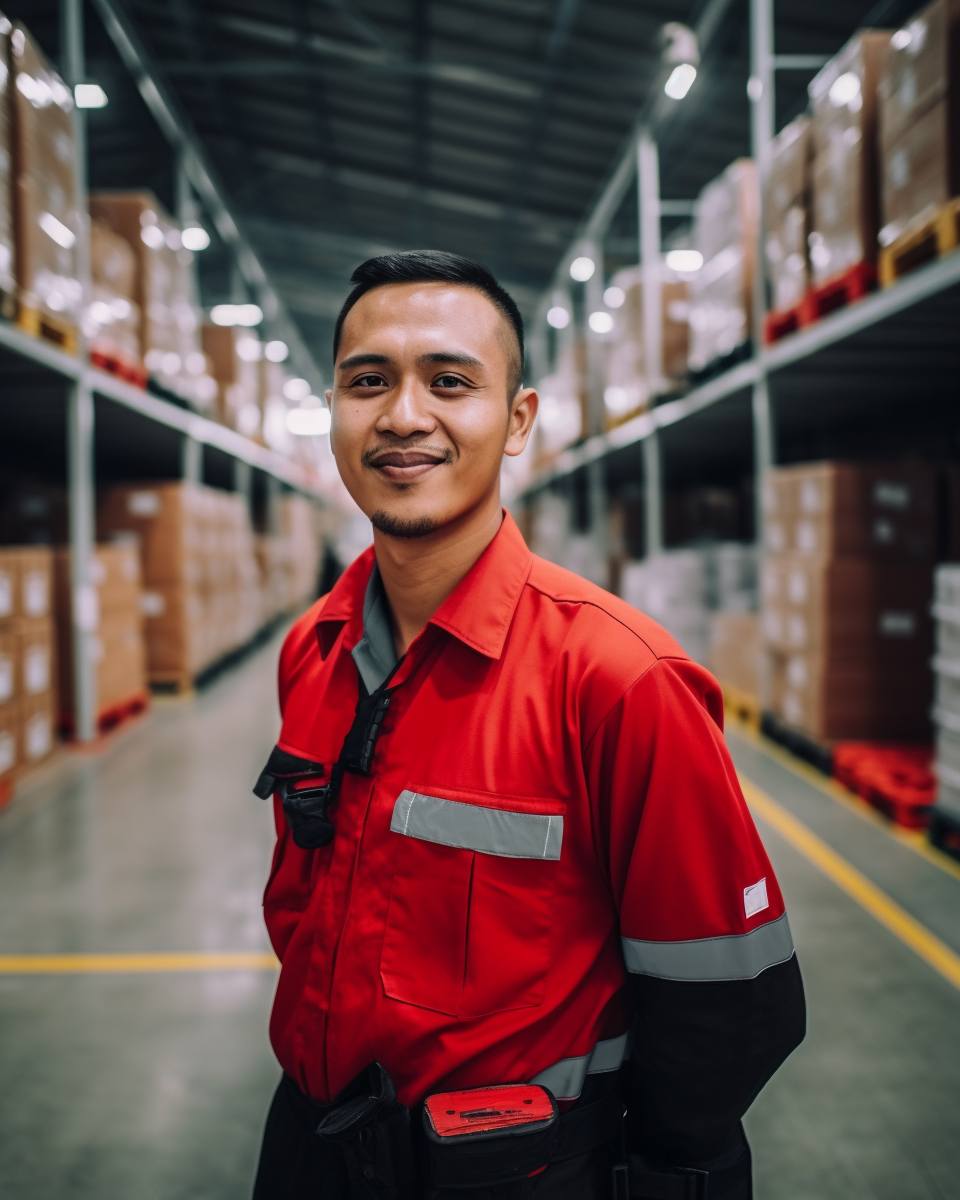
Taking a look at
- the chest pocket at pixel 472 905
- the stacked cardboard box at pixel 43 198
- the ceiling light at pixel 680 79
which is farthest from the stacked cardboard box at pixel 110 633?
the ceiling light at pixel 680 79

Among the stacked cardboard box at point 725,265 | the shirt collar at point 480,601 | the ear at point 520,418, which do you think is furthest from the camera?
the stacked cardboard box at point 725,265

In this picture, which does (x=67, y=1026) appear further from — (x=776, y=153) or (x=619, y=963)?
(x=776, y=153)

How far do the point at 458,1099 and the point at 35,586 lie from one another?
4097 millimetres

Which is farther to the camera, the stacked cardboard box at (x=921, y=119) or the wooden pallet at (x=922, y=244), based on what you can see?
the stacked cardboard box at (x=921, y=119)

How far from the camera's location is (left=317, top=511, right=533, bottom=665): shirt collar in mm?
1130

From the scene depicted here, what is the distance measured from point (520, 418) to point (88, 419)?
438cm

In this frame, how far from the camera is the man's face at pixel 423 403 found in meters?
1.14

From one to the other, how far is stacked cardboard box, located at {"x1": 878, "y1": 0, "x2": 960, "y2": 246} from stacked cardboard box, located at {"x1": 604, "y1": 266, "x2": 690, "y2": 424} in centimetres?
309

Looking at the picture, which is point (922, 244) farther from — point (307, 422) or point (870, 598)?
point (307, 422)

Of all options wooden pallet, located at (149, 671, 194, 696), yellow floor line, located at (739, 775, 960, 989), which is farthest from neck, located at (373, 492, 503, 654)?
wooden pallet, located at (149, 671, 194, 696)

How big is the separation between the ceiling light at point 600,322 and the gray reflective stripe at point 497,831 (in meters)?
8.37

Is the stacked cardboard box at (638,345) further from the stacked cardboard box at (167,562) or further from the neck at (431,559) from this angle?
the neck at (431,559)

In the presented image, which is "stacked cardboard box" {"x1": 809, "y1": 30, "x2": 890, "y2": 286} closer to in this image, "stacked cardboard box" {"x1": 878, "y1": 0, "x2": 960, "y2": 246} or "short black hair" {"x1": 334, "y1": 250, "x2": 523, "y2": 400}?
"stacked cardboard box" {"x1": 878, "y1": 0, "x2": 960, "y2": 246}

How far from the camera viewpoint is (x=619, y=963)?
3.79 feet
